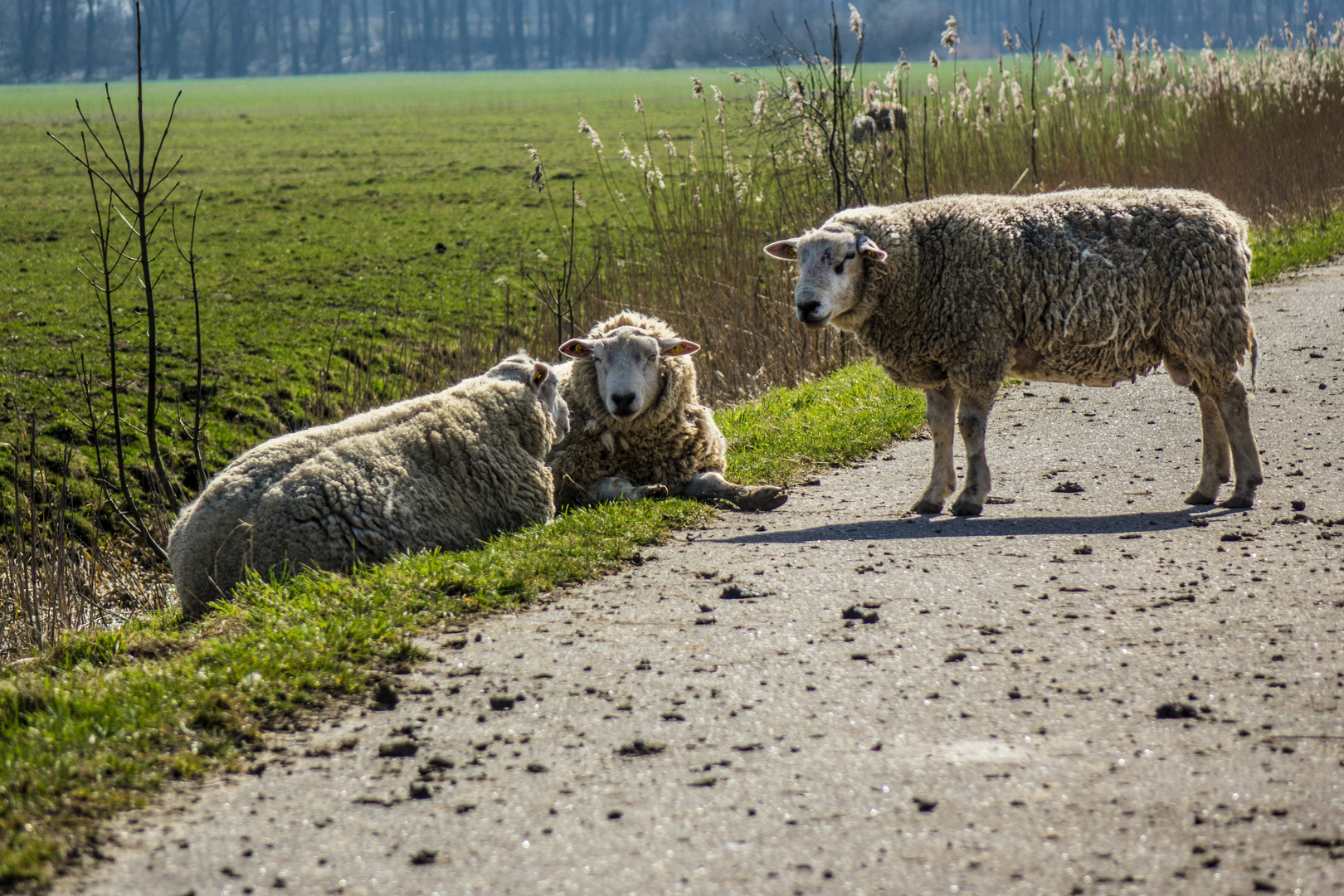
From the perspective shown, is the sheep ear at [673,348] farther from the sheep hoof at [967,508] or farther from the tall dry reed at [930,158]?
the sheep hoof at [967,508]

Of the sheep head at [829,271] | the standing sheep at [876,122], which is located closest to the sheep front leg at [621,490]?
the sheep head at [829,271]

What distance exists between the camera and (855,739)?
3605mm

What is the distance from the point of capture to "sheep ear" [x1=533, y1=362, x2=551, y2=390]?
7.32 m

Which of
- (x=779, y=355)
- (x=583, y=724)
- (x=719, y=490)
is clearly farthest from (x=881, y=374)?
(x=583, y=724)

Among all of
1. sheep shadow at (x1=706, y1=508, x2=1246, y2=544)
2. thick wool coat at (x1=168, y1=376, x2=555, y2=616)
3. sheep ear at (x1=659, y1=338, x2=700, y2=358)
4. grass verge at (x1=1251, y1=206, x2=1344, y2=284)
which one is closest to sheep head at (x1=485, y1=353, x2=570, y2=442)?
thick wool coat at (x1=168, y1=376, x2=555, y2=616)

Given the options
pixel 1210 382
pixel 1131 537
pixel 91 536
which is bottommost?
pixel 91 536

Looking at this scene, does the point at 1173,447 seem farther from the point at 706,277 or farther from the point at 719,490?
the point at 706,277

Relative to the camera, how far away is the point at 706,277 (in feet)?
38.2

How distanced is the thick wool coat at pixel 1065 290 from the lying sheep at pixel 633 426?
1.45 m

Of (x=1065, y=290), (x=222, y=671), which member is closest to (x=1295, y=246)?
(x=1065, y=290)

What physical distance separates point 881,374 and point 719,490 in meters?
3.31

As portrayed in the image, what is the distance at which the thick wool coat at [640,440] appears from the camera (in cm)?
757

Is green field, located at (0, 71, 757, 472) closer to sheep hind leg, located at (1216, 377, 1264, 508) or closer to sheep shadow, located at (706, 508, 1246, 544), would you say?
sheep shadow, located at (706, 508, 1246, 544)

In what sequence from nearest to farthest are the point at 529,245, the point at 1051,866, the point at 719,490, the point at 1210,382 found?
the point at 1051,866 < the point at 1210,382 < the point at 719,490 < the point at 529,245
